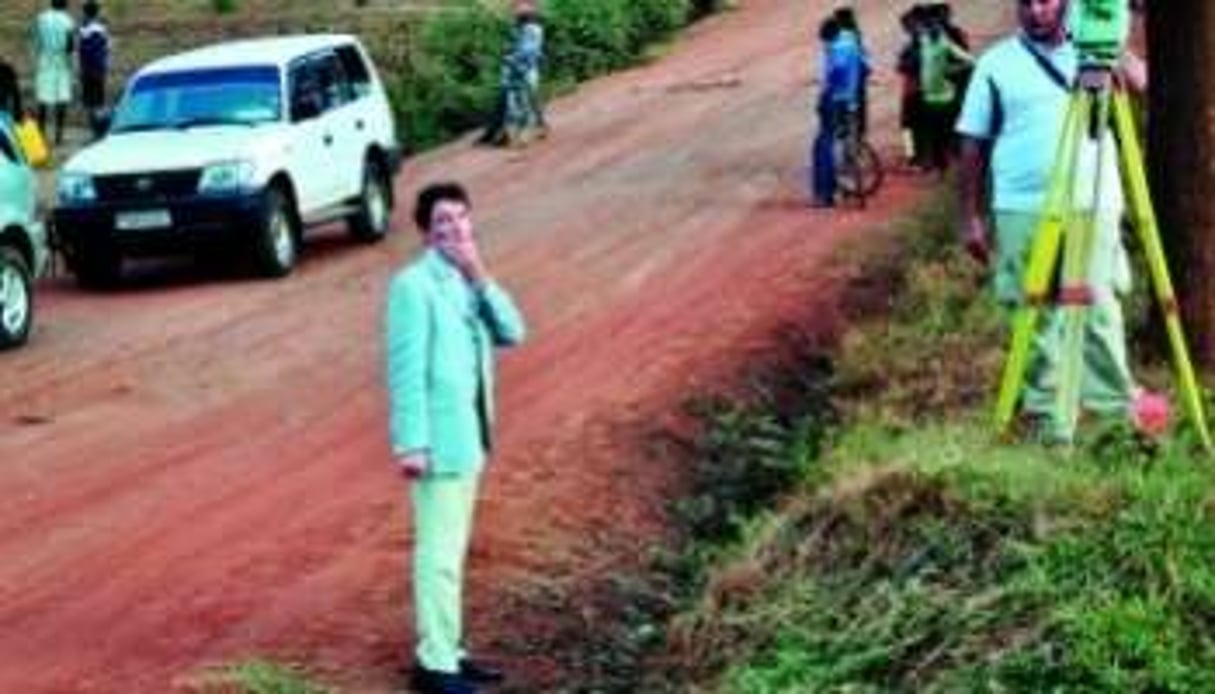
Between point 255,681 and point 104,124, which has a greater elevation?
point 255,681

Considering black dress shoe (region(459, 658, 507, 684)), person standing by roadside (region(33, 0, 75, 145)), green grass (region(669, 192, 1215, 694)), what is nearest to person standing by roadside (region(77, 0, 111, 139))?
person standing by roadside (region(33, 0, 75, 145))

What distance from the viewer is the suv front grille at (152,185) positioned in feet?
67.8

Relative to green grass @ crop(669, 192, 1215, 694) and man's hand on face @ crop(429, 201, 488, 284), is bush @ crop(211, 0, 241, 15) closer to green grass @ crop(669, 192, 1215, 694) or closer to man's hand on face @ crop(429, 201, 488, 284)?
green grass @ crop(669, 192, 1215, 694)

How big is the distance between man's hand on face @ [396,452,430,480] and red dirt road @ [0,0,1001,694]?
99cm

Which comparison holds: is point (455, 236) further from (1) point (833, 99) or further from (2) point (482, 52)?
(2) point (482, 52)

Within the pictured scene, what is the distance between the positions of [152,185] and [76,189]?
2.27ft

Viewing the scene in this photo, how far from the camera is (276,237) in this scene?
68.6ft

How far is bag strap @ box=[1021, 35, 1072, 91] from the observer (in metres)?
10.0

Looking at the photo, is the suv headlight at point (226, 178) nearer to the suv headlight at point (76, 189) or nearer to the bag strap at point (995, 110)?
the suv headlight at point (76, 189)

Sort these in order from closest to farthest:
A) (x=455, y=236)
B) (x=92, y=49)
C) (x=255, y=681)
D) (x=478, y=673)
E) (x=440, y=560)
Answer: (x=455, y=236)
(x=440, y=560)
(x=255, y=681)
(x=478, y=673)
(x=92, y=49)

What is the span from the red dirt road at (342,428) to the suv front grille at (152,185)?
2.43 ft

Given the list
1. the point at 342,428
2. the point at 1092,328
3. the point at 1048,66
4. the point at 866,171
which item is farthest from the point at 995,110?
the point at 866,171

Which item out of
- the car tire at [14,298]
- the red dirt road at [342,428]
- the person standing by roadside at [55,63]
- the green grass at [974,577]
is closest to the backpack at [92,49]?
the person standing by roadside at [55,63]

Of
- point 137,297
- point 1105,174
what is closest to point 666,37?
point 137,297
